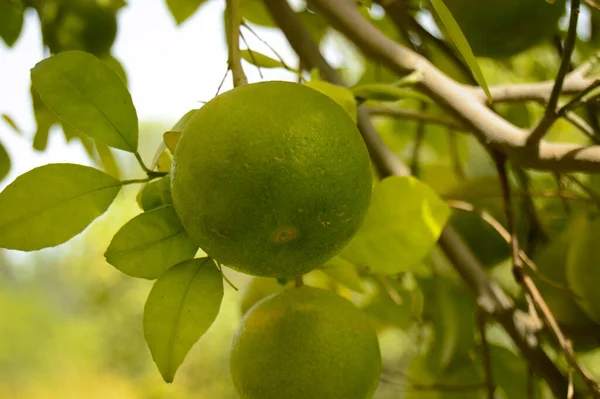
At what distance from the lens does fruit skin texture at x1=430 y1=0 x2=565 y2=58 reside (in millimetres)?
629

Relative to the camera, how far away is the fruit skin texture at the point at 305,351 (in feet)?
1.37

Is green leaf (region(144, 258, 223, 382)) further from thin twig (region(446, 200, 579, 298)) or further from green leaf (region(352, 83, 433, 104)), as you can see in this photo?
thin twig (region(446, 200, 579, 298))

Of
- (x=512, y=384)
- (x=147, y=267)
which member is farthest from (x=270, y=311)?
(x=512, y=384)

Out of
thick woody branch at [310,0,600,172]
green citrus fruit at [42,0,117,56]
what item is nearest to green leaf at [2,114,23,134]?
green citrus fruit at [42,0,117,56]

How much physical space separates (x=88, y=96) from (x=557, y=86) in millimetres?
347

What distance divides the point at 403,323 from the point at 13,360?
5.90 feet

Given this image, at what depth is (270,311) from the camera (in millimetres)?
451

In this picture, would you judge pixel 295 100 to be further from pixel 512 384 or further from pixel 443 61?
pixel 443 61

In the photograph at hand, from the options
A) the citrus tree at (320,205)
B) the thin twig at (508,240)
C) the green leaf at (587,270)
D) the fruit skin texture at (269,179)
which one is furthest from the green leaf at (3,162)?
the green leaf at (587,270)

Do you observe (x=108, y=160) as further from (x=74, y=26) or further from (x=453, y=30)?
(x=453, y=30)

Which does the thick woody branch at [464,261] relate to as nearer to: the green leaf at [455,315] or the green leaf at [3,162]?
the green leaf at [455,315]

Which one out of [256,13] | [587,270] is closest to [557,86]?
[587,270]

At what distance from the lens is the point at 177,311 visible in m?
0.40

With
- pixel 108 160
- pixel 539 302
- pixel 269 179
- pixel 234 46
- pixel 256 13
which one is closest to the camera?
pixel 269 179
